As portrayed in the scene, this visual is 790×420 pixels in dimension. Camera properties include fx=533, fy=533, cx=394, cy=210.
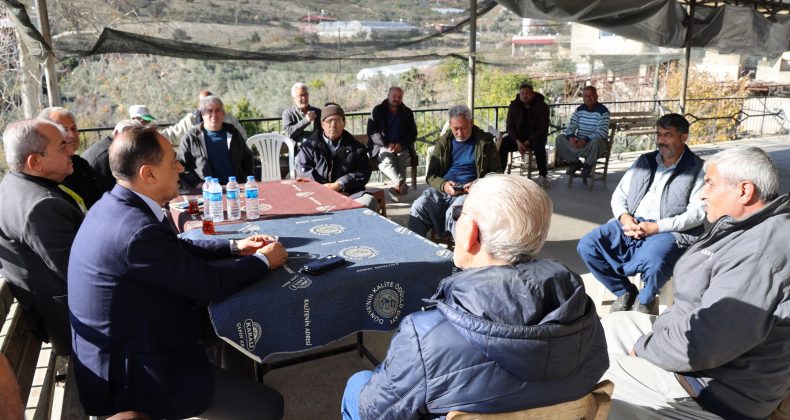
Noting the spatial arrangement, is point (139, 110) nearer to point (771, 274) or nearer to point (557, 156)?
point (771, 274)

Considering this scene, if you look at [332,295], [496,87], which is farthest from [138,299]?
[496,87]

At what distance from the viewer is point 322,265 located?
6.44 feet

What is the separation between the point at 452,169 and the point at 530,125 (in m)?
3.01

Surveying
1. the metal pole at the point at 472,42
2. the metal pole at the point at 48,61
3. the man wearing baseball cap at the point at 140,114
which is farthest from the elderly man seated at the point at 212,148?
the metal pole at the point at 472,42

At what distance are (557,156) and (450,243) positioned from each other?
14.3 ft

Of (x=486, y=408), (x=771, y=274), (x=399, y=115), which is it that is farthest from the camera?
(x=399, y=115)

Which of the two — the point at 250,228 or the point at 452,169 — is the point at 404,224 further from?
the point at 250,228

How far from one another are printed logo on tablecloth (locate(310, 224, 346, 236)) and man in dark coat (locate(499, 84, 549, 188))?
4491 millimetres

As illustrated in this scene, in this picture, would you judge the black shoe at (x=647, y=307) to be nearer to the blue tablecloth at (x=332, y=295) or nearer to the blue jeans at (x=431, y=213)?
the blue jeans at (x=431, y=213)

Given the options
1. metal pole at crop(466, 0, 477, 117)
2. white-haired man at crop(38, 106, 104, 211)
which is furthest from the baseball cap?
metal pole at crop(466, 0, 477, 117)

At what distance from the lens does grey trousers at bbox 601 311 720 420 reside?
162 cm

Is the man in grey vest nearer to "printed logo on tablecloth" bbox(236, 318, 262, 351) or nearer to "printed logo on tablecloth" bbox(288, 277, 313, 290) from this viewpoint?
"printed logo on tablecloth" bbox(288, 277, 313, 290)

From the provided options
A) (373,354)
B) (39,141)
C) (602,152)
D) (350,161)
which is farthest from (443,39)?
(39,141)

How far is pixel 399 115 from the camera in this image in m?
6.23
